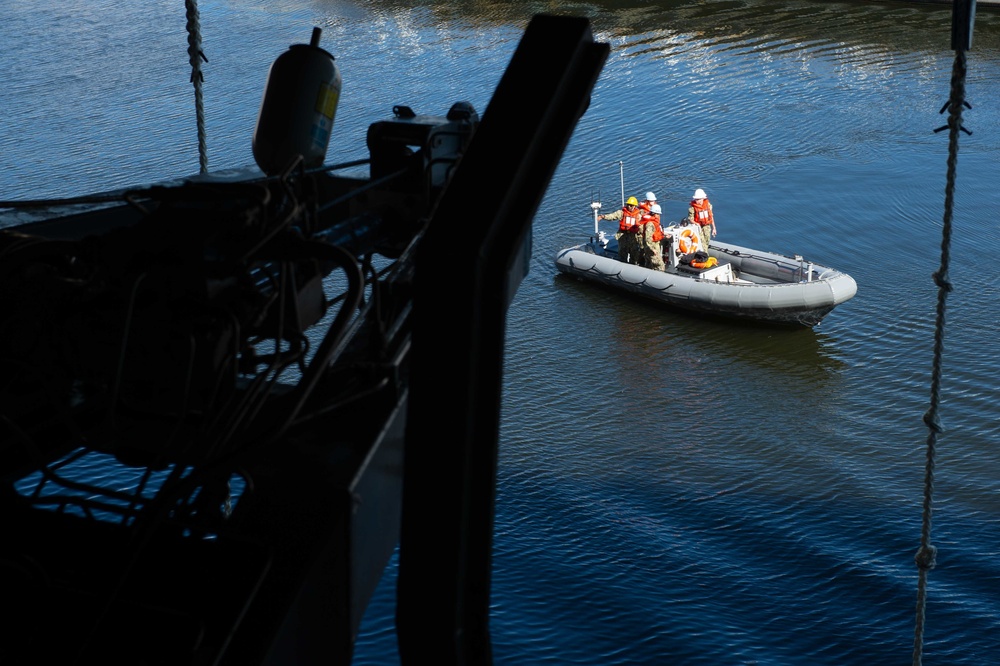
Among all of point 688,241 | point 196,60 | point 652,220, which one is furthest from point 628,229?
point 196,60

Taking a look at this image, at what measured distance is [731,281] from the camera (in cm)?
1280

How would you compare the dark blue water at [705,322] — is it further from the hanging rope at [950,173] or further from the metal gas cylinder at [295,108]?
the metal gas cylinder at [295,108]

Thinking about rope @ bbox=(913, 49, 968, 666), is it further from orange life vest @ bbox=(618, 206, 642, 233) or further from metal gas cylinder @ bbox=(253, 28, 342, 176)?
orange life vest @ bbox=(618, 206, 642, 233)

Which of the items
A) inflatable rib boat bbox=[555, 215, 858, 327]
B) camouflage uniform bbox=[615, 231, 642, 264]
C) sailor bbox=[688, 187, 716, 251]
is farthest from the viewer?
camouflage uniform bbox=[615, 231, 642, 264]

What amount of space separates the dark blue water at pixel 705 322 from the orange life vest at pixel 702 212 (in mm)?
1306

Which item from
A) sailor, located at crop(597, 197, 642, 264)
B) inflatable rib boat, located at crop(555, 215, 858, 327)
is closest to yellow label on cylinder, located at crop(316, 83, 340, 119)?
sailor, located at crop(597, 197, 642, 264)

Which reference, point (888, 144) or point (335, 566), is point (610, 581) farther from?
point (888, 144)

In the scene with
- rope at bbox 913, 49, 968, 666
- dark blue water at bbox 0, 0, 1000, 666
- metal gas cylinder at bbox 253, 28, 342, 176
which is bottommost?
dark blue water at bbox 0, 0, 1000, 666

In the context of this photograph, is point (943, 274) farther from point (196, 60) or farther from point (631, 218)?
point (631, 218)

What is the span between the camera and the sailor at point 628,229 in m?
12.7

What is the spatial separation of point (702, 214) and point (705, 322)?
1387 mm

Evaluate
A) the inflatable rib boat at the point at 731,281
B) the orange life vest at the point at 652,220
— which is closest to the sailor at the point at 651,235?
the orange life vest at the point at 652,220

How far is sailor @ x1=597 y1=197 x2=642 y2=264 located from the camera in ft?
41.7

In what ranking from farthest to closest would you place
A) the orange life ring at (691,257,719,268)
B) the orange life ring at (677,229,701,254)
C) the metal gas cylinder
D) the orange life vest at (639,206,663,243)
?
the orange life ring at (691,257,719,268), the orange life ring at (677,229,701,254), the orange life vest at (639,206,663,243), the metal gas cylinder
